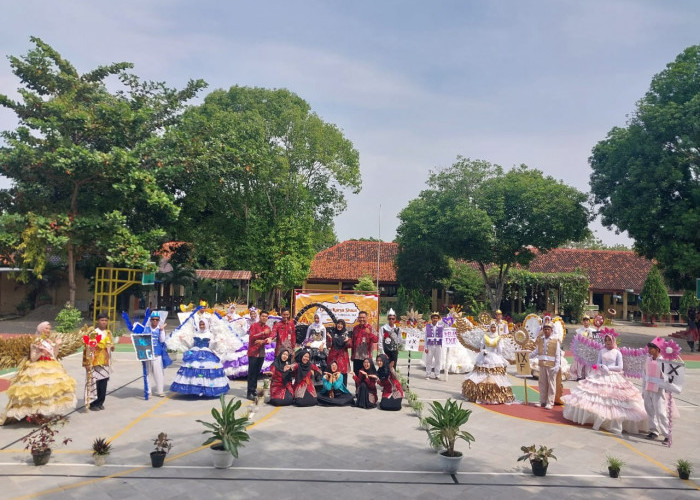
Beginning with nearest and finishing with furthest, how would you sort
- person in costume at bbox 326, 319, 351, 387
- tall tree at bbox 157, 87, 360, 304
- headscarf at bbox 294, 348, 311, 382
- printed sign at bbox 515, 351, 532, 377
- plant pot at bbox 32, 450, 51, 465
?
plant pot at bbox 32, 450, 51, 465 → headscarf at bbox 294, 348, 311, 382 → person in costume at bbox 326, 319, 351, 387 → printed sign at bbox 515, 351, 532, 377 → tall tree at bbox 157, 87, 360, 304

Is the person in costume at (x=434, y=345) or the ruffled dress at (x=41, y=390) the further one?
the person in costume at (x=434, y=345)

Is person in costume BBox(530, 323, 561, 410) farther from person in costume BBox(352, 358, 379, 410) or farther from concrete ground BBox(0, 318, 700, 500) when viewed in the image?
person in costume BBox(352, 358, 379, 410)

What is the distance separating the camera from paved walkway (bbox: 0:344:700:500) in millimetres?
7621

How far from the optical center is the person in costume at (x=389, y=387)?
12.5 m

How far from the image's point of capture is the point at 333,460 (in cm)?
887

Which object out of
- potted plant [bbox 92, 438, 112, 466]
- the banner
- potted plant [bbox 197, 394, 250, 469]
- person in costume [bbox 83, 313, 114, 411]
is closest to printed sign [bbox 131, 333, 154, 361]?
person in costume [bbox 83, 313, 114, 411]

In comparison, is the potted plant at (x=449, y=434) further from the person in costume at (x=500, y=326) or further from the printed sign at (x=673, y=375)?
the person in costume at (x=500, y=326)

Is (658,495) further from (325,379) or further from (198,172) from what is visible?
(198,172)

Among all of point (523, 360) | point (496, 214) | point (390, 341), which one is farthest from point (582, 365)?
point (496, 214)

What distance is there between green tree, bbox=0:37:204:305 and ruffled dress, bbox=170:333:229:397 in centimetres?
1396

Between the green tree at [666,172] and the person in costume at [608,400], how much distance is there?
1756 cm

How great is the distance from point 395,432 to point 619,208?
24.1 meters

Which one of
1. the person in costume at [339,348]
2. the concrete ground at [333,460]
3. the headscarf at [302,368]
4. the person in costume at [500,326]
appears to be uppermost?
the person in costume at [500,326]

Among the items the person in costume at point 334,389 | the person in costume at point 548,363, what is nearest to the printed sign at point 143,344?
the person in costume at point 334,389
